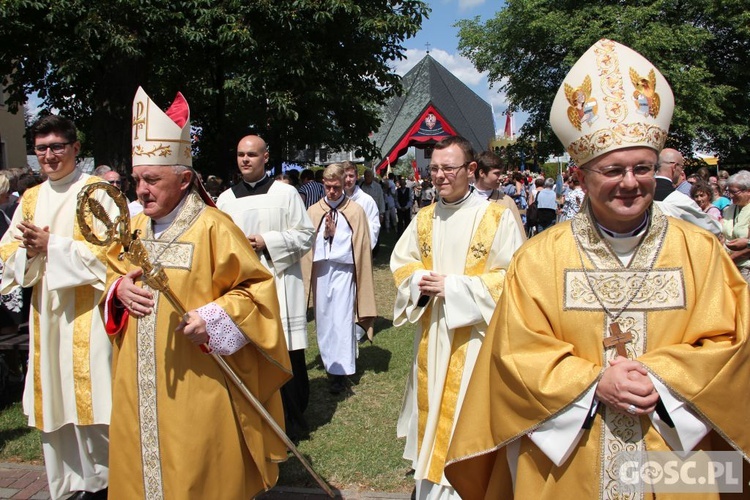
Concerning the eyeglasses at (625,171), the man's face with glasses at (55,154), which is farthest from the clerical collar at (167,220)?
the eyeglasses at (625,171)

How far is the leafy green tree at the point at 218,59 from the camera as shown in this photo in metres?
12.1

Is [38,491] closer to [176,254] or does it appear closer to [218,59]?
[176,254]

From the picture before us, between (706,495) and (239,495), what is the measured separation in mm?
2050

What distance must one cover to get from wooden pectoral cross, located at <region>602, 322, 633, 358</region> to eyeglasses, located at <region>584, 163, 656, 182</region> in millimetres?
514

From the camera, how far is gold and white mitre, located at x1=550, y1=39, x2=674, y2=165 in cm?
228

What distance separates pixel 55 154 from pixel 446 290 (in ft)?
8.64

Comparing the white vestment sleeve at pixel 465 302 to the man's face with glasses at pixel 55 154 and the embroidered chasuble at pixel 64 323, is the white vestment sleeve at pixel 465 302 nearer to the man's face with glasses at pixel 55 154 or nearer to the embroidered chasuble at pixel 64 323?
the embroidered chasuble at pixel 64 323

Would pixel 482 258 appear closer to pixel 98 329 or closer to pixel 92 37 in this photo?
pixel 98 329

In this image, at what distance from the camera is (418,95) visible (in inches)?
1719

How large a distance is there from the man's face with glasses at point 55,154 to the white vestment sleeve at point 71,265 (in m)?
0.47

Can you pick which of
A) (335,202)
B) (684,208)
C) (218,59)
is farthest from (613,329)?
(218,59)

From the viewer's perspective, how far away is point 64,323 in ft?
13.6

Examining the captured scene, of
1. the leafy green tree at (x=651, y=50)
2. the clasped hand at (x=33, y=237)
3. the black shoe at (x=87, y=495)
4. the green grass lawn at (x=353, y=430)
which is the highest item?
the leafy green tree at (x=651, y=50)

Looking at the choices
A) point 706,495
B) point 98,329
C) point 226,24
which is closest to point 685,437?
point 706,495
